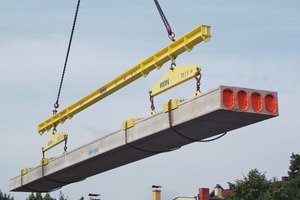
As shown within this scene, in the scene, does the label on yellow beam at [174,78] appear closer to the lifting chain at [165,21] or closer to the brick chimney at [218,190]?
the lifting chain at [165,21]

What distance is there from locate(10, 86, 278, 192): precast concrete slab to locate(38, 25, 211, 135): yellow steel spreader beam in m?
1.64

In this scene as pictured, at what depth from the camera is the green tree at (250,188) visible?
5359 centimetres

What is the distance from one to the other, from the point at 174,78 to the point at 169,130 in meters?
1.32

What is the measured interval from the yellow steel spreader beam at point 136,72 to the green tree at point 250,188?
29701mm

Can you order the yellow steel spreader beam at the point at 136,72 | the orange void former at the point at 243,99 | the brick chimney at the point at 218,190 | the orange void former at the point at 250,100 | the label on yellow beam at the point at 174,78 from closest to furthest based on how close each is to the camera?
the orange void former at the point at 250,100, the orange void former at the point at 243,99, the label on yellow beam at the point at 174,78, the yellow steel spreader beam at the point at 136,72, the brick chimney at the point at 218,190

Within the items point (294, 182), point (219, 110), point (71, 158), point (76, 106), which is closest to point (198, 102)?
point (219, 110)

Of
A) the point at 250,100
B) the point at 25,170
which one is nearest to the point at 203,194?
the point at 25,170

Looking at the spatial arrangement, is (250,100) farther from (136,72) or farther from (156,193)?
(156,193)

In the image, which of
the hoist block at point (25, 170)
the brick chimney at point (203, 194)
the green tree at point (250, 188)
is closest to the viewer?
the hoist block at point (25, 170)

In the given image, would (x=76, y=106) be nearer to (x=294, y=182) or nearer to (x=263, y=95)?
(x=263, y=95)

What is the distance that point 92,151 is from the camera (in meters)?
21.5

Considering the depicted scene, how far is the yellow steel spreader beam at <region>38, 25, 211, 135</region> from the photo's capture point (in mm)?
17328

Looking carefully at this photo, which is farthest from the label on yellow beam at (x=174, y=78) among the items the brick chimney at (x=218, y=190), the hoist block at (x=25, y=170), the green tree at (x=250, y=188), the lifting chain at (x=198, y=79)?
the brick chimney at (x=218, y=190)

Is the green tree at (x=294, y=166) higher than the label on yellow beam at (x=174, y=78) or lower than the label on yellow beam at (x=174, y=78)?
higher
